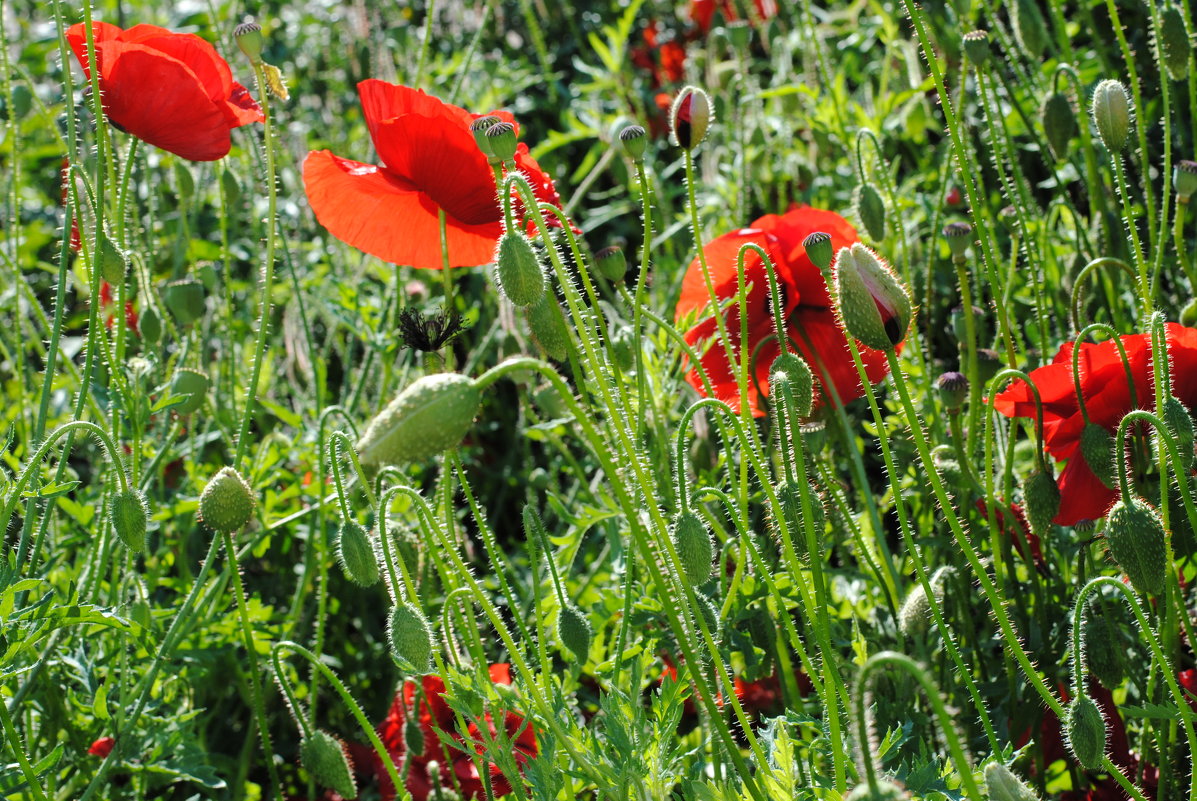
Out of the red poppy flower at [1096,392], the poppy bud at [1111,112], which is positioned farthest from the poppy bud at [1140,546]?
the poppy bud at [1111,112]

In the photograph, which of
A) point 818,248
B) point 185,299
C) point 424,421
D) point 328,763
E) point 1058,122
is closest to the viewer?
point 424,421

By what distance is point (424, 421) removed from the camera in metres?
0.86

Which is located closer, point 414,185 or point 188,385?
point 414,185

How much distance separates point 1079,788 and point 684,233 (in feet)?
4.58

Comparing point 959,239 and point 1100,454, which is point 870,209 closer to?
point 959,239

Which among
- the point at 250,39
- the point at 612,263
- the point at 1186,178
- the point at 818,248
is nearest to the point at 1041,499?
the point at 818,248

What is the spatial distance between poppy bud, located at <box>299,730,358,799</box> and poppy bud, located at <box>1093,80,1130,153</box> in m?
1.12

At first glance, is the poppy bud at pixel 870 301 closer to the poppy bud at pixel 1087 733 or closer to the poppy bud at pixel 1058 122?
the poppy bud at pixel 1087 733

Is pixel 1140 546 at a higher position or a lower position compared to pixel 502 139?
lower

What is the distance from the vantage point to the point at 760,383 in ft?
5.23

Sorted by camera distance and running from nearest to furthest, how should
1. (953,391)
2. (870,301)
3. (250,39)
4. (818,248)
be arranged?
(870,301) < (818,248) < (953,391) < (250,39)

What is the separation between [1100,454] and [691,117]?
1.84 feet

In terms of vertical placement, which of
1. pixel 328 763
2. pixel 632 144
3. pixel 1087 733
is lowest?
pixel 328 763

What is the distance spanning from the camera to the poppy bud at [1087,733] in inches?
43.1
